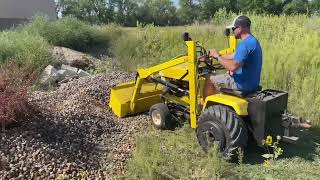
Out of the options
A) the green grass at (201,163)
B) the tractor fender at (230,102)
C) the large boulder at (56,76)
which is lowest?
the green grass at (201,163)

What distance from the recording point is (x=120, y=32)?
17.5 meters

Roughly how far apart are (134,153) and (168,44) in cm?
768

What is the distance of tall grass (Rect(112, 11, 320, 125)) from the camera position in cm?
761

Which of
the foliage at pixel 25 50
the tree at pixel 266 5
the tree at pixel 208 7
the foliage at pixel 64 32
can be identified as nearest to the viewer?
the foliage at pixel 25 50

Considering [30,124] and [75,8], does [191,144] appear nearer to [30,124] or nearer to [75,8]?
[30,124]

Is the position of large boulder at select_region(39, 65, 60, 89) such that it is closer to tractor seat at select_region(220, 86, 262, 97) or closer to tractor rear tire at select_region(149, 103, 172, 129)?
tractor rear tire at select_region(149, 103, 172, 129)

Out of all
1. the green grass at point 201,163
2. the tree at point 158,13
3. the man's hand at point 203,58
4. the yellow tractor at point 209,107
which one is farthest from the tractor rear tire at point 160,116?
the tree at point 158,13

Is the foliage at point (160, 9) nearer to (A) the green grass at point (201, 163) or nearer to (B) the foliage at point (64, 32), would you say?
(B) the foliage at point (64, 32)

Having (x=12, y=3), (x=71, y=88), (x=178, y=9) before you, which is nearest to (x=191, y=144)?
(x=71, y=88)

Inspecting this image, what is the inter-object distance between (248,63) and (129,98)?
8.38ft

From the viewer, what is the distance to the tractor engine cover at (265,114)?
5281mm

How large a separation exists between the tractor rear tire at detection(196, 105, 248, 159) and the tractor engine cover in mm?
149

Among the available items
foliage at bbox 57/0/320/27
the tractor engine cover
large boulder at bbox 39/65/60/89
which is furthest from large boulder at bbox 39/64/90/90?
foliage at bbox 57/0/320/27

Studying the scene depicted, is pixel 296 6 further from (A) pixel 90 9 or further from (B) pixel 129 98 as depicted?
(B) pixel 129 98
